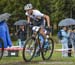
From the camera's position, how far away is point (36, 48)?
40.8 ft

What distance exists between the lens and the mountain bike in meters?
11.9

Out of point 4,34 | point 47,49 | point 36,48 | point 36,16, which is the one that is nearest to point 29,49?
point 36,48

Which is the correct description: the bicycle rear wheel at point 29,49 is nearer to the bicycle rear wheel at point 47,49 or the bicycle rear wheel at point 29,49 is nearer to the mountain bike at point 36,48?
the mountain bike at point 36,48

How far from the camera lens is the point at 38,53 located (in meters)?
12.6

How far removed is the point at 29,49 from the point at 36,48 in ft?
1.34

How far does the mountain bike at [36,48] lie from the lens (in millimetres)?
11875

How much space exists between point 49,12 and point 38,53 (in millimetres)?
52086

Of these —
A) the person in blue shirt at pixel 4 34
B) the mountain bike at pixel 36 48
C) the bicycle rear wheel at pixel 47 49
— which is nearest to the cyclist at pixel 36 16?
the mountain bike at pixel 36 48

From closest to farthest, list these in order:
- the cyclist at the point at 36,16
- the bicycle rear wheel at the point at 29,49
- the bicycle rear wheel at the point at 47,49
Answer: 1. the bicycle rear wheel at the point at 29,49
2. the cyclist at the point at 36,16
3. the bicycle rear wheel at the point at 47,49

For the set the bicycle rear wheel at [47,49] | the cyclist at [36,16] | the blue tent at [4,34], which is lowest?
the bicycle rear wheel at [47,49]

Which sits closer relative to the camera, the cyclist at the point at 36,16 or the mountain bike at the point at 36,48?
the mountain bike at the point at 36,48

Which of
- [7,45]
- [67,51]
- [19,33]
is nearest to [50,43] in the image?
[7,45]

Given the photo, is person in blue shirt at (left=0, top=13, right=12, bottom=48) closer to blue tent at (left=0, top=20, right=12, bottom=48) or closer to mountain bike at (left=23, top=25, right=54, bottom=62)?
blue tent at (left=0, top=20, right=12, bottom=48)

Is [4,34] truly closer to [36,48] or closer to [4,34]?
[4,34]
